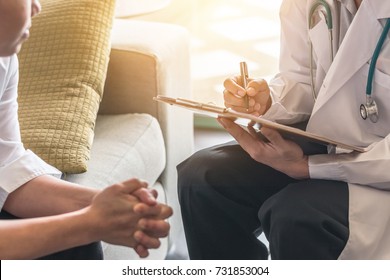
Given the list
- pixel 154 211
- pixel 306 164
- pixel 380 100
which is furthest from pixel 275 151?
pixel 154 211

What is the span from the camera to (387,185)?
883 millimetres

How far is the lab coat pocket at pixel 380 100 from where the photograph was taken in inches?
34.8

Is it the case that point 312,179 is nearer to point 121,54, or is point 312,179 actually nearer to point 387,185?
point 387,185

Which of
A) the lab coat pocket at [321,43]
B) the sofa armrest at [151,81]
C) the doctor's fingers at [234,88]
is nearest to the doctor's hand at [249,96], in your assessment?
the doctor's fingers at [234,88]

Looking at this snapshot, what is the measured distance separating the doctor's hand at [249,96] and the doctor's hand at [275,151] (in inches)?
2.4

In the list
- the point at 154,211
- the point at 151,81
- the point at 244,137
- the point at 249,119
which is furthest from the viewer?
the point at 151,81

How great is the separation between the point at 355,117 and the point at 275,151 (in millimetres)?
123

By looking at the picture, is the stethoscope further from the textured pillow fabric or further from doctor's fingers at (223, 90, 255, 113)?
the textured pillow fabric

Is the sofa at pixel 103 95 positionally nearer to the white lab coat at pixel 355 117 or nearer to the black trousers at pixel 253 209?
the black trousers at pixel 253 209

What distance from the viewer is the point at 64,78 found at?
45.1 inches

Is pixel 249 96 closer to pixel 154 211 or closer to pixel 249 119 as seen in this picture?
pixel 249 119

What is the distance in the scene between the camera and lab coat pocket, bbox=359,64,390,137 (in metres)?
0.88
